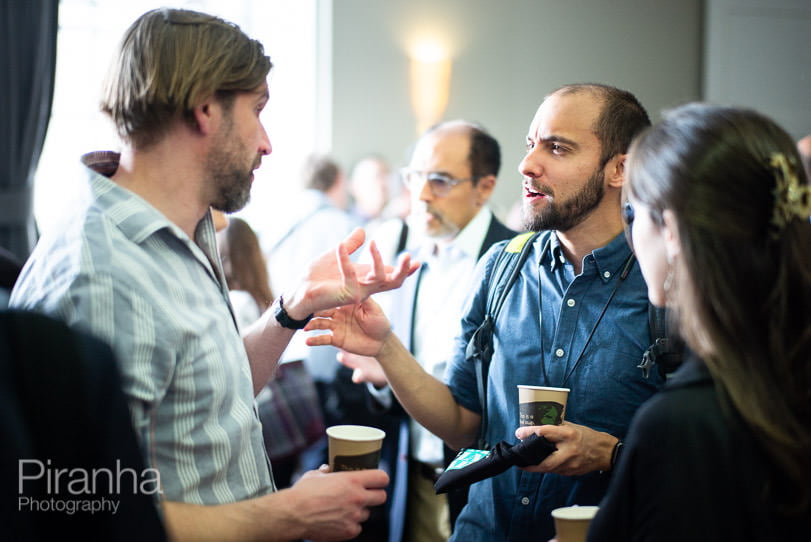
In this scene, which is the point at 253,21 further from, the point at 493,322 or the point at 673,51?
the point at 493,322

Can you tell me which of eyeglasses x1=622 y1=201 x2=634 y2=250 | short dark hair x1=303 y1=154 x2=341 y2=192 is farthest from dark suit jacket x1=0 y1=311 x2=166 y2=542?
short dark hair x1=303 y1=154 x2=341 y2=192

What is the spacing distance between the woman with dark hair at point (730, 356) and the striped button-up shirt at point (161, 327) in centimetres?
69

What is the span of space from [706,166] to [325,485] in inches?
35.2

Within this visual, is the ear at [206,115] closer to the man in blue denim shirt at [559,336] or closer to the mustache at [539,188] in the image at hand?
the man in blue denim shirt at [559,336]

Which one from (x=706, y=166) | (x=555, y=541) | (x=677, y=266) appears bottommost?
(x=555, y=541)

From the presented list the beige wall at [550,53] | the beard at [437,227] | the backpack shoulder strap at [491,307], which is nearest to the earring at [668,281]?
the backpack shoulder strap at [491,307]

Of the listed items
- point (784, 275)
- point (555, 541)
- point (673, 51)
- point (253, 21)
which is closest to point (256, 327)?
point (555, 541)

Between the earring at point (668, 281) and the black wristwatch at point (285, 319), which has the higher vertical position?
the earring at point (668, 281)

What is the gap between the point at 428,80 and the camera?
7.04 m

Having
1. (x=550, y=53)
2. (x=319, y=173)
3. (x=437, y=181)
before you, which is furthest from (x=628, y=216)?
(x=550, y=53)

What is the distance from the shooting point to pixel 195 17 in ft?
5.02

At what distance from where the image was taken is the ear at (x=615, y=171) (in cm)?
204

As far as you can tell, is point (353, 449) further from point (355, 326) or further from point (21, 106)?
point (21, 106)

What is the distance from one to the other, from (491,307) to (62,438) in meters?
1.24
